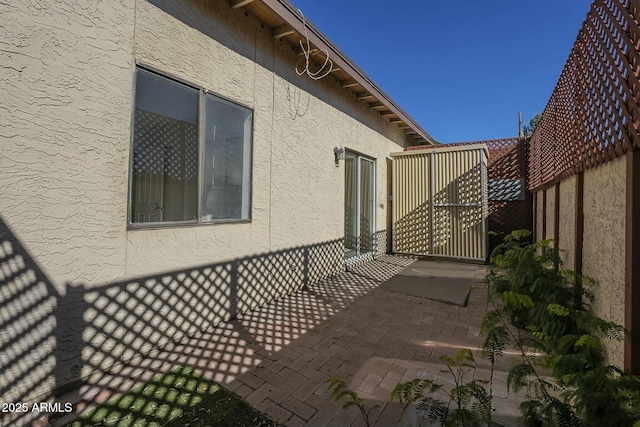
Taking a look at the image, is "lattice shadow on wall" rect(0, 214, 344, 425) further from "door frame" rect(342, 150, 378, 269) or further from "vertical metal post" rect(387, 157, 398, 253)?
"vertical metal post" rect(387, 157, 398, 253)

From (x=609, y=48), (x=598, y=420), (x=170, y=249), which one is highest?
(x=609, y=48)

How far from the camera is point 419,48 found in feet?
33.2

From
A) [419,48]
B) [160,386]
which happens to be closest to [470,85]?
[419,48]

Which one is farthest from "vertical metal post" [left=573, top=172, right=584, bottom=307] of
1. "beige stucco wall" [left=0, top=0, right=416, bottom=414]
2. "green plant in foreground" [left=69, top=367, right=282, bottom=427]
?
"beige stucco wall" [left=0, top=0, right=416, bottom=414]

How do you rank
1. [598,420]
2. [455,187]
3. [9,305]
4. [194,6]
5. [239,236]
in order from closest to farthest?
[598,420]
[9,305]
[194,6]
[239,236]
[455,187]

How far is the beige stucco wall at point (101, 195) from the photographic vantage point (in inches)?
81.8

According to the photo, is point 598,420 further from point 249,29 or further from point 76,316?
point 249,29

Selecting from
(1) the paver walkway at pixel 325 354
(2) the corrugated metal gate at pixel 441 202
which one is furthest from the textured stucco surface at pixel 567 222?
(2) the corrugated metal gate at pixel 441 202

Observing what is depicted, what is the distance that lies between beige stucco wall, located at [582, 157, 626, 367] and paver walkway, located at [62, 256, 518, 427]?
98 cm

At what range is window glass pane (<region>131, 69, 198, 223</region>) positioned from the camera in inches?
112

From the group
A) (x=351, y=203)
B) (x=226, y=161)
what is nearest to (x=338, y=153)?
(x=351, y=203)

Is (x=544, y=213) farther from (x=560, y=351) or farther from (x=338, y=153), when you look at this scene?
(x=338, y=153)

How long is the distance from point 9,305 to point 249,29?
3958 mm

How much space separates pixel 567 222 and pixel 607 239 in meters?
1.55
